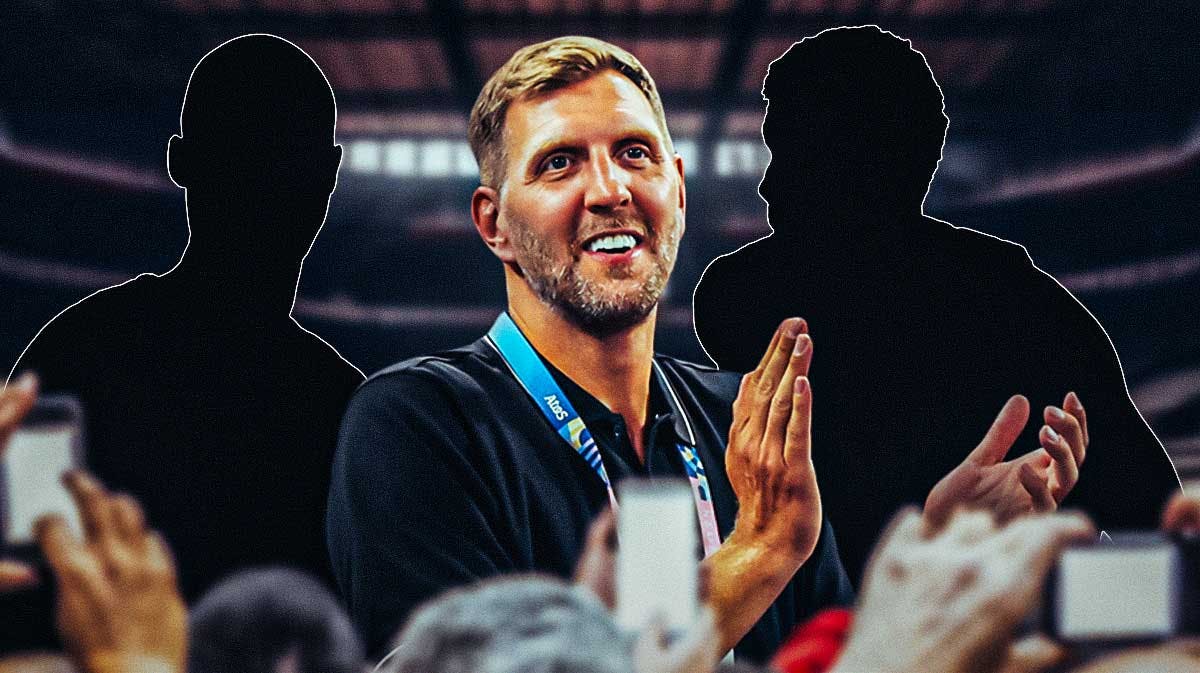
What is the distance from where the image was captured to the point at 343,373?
63.6 inches

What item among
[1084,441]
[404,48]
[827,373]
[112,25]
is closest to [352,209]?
[404,48]

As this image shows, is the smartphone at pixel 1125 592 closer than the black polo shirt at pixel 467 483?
Yes

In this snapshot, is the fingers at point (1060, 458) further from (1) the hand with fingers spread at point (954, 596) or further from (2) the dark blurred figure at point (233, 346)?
(2) the dark blurred figure at point (233, 346)

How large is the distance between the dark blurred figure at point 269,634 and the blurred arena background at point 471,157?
980 millimetres

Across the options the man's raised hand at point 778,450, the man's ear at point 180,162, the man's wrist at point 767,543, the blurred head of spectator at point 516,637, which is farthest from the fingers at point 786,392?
the man's ear at point 180,162

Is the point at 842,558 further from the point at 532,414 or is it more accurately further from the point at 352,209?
the point at 352,209

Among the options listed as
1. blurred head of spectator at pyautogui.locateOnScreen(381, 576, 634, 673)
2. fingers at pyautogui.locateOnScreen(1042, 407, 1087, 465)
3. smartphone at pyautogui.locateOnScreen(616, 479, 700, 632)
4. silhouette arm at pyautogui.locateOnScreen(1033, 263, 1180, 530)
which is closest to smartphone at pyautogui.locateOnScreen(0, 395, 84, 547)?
blurred head of spectator at pyautogui.locateOnScreen(381, 576, 634, 673)

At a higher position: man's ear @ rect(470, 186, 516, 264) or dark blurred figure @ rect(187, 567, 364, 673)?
man's ear @ rect(470, 186, 516, 264)

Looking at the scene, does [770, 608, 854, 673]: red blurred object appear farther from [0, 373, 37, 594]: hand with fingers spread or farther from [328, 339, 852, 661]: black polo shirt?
[0, 373, 37, 594]: hand with fingers spread

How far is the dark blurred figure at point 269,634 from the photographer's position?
0.80 meters

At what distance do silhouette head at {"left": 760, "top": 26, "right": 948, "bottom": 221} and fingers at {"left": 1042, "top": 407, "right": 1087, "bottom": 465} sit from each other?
0.47m

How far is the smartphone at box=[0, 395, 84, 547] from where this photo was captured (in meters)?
0.93

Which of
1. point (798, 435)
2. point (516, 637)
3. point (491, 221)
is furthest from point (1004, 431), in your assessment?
point (516, 637)

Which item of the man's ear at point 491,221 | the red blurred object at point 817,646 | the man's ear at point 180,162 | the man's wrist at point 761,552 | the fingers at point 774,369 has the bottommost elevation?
the red blurred object at point 817,646
